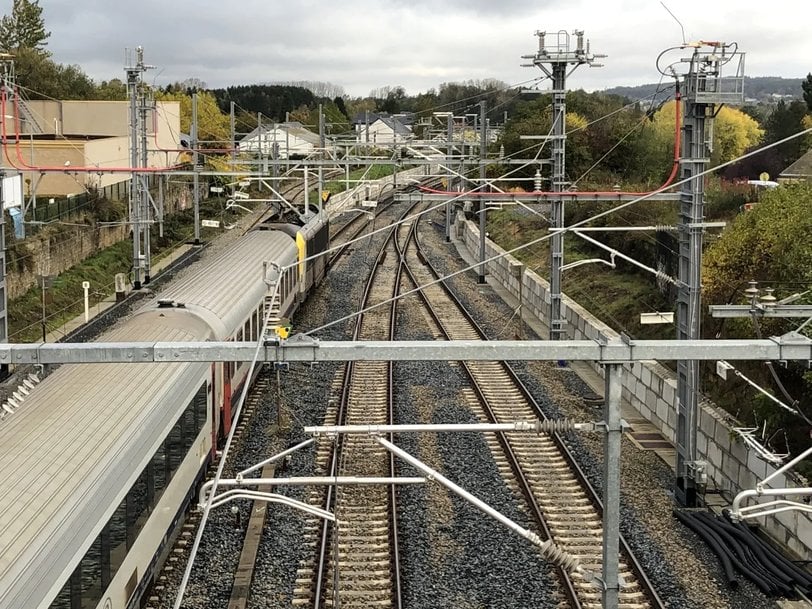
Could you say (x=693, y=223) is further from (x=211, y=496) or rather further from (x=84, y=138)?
(x=84, y=138)

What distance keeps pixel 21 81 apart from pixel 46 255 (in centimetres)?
2359

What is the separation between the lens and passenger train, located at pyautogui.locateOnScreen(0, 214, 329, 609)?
21.6 feet

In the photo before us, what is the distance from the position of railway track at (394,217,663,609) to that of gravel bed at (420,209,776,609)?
0.81 feet

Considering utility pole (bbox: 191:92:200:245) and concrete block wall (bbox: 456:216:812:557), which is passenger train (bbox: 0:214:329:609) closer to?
concrete block wall (bbox: 456:216:812:557)

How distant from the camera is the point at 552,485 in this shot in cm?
1338

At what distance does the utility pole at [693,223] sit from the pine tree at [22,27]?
5190cm

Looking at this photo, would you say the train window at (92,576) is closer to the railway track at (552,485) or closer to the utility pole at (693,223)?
the railway track at (552,485)

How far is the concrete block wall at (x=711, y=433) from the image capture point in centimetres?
1148

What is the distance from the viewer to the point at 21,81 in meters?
48.3

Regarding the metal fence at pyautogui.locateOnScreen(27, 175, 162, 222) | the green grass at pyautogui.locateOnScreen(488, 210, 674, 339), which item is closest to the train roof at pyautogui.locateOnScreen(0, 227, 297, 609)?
the green grass at pyautogui.locateOnScreen(488, 210, 674, 339)

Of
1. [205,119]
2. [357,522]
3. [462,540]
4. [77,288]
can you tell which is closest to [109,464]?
[357,522]

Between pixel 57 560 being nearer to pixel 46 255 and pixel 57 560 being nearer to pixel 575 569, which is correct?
pixel 575 569

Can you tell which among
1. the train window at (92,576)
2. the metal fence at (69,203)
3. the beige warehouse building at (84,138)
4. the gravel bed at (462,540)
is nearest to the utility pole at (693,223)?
the gravel bed at (462,540)

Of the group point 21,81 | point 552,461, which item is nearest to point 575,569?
point 552,461
